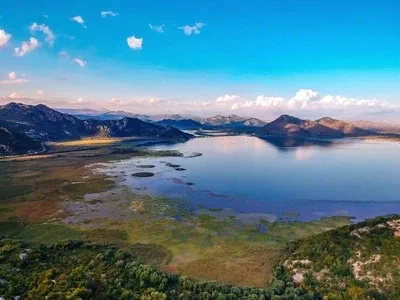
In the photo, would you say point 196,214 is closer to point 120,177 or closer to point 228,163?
point 120,177

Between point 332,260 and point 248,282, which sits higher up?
point 332,260

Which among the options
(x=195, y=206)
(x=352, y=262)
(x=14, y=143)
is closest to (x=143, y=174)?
(x=195, y=206)

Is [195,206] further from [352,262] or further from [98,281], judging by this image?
[352,262]

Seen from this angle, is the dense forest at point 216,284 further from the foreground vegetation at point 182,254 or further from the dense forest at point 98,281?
the foreground vegetation at point 182,254

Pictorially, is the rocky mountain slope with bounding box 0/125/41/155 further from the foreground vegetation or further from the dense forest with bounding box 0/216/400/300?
the dense forest with bounding box 0/216/400/300

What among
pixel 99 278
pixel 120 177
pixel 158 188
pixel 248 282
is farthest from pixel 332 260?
pixel 120 177

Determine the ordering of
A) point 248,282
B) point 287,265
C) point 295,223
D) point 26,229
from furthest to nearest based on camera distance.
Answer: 1. point 295,223
2. point 26,229
3. point 287,265
4. point 248,282

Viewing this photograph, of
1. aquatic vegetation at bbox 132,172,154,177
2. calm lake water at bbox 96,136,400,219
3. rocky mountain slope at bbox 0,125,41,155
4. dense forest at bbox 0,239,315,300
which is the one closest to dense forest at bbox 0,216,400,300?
dense forest at bbox 0,239,315,300
